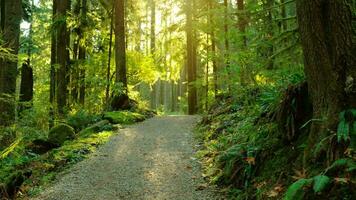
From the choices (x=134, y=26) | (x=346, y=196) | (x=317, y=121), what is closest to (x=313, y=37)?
(x=317, y=121)

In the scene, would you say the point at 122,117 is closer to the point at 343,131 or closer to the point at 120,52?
the point at 120,52

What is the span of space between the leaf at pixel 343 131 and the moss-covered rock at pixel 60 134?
8312 millimetres

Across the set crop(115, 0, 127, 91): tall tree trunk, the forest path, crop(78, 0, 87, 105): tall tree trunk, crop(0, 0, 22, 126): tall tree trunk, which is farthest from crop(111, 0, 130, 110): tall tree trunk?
crop(0, 0, 22, 126): tall tree trunk

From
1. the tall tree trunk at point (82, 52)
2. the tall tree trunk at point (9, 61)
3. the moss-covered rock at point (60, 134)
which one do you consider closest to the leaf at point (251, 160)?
the tall tree trunk at point (9, 61)

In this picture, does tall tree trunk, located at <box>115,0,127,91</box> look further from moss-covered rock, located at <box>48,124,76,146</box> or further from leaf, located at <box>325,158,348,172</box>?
leaf, located at <box>325,158,348,172</box>

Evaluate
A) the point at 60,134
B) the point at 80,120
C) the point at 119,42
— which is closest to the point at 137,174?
the point at 60,134

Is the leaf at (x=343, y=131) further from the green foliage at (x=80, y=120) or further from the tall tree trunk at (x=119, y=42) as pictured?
the tall tree trunk at (x=119, y=42)

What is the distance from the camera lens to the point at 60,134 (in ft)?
37.9

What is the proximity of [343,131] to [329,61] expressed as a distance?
0.95 metres

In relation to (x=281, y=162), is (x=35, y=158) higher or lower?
lower

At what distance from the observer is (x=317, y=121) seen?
4910 mm

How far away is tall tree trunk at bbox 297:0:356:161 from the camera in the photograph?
4.70 m

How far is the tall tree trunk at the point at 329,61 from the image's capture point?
4.70m

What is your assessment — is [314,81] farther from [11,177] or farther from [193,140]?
[193,140]
